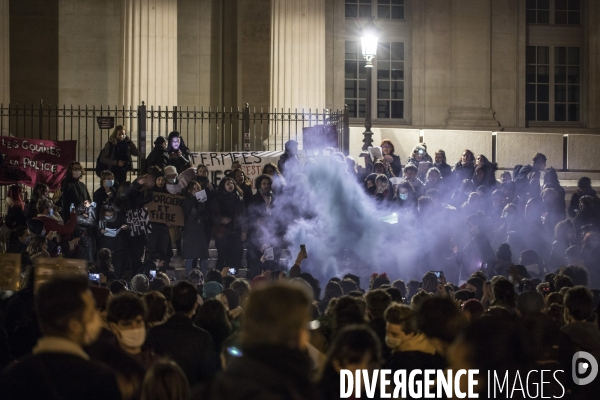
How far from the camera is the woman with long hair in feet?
50.5

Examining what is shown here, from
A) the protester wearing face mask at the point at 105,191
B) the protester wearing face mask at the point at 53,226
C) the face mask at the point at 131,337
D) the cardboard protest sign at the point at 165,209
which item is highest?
the protester wearing face mask at the point at 105,191

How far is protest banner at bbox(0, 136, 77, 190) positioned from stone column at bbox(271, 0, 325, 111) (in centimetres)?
646

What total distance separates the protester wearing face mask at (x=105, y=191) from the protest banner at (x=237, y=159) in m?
2.39

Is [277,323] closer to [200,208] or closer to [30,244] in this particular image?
[30,244]

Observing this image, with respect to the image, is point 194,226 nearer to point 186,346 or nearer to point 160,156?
point 160,156

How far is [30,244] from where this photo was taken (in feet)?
42.7

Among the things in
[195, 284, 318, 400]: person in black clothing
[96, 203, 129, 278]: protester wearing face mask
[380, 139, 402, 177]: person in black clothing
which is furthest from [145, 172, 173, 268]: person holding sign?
[195, 284, 318, 400]: person in black clothing

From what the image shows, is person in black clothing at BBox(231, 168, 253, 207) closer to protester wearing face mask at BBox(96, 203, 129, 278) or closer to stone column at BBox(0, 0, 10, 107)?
protester wearing face mask at BBox(96, 203, 129, 278)

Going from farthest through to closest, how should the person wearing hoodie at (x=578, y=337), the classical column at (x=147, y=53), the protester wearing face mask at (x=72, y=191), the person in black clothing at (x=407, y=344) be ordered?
the classical column at (x=147, y=53), the protester wearing face mask at (x=72, y=191), the person wearing hoodie at (x=578, y=337), the person in black clothing at (x=407, y=344)

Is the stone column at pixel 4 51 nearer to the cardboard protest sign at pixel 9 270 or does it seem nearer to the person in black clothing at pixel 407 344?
the cardboard protest sign at pixel 9 270

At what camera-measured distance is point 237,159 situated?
704 inches

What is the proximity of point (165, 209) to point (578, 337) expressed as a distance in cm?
925

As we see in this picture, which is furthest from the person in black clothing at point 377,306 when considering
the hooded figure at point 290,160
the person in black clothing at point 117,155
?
the person in black clothing at point 117,155

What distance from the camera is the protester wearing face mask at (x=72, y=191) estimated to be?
1573cm
